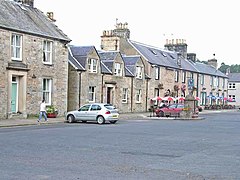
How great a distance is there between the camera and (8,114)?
31047 millimetres

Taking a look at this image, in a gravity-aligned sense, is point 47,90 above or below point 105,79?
below

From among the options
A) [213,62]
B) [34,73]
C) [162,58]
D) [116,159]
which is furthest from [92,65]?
[213,62]

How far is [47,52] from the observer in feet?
116

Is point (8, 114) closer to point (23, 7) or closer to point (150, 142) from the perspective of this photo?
point (23, 7)

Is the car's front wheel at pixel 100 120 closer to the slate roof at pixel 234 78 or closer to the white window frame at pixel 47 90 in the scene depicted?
the white window frame at pixel 47 90

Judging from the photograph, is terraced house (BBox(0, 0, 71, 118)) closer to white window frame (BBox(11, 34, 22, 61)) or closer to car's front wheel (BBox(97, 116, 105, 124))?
white window frame (BBox(11, 34, 22, 61))

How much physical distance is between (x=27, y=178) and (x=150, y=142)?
8846 millimetres

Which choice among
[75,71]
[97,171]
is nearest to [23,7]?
[75,71]

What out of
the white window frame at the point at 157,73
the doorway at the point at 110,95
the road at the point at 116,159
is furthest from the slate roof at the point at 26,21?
the white window frame at the point at 157,73

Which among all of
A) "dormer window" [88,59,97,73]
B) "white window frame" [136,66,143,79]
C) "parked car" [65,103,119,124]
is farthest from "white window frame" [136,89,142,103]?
"parked car" [65,103,119,124]

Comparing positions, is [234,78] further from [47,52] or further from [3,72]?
[3,72]

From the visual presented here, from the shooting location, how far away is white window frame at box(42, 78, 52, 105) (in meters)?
35.0

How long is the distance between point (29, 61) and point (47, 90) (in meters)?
3.36

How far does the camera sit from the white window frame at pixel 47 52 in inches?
1378
